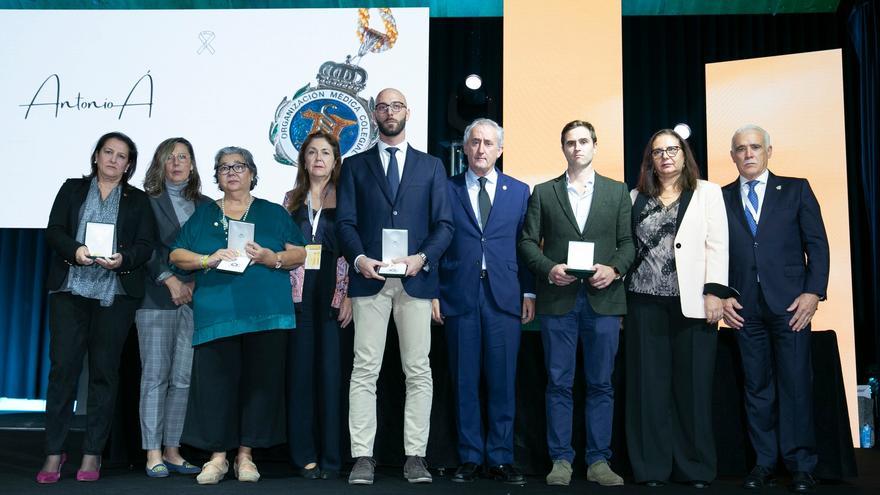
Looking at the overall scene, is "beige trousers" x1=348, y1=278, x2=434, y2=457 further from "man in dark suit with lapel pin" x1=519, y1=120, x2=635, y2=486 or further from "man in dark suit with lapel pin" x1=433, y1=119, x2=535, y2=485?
"man in dark suit with lapel pin" x1=519, y1=120, x2=635, y2=486

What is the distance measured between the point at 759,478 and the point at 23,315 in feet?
20.2

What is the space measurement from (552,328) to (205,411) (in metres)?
1.46

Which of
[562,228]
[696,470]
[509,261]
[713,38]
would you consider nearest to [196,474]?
[509,261]

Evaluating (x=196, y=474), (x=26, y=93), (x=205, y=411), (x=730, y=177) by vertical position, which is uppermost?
(x=26, y=93)

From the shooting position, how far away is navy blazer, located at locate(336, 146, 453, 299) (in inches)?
123

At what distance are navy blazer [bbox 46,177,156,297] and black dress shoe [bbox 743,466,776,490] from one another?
2.63 meters

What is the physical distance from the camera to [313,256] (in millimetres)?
3318

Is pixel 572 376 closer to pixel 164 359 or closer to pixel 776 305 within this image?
pixel 776 305

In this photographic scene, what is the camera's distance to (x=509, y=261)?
3.25 m

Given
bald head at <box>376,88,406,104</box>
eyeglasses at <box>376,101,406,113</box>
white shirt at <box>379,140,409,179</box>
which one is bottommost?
white shirt at <box>379,140,409,179</box>

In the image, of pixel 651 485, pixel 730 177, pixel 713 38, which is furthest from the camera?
pixel 713 38

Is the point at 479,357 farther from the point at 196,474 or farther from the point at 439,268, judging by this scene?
the point at 196,474

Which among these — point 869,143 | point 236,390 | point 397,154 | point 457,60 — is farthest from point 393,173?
point 869,143

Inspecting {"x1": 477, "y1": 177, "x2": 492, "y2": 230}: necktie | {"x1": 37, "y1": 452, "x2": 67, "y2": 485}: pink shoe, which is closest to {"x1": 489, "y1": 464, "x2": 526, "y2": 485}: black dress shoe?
{"x1": 477, "y1": 177, "x2": 492, "y2": 230}: necktie
